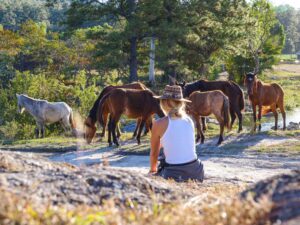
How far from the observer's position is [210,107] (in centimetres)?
1395

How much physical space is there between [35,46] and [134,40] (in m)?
13.1

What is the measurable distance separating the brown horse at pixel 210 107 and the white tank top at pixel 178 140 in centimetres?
762

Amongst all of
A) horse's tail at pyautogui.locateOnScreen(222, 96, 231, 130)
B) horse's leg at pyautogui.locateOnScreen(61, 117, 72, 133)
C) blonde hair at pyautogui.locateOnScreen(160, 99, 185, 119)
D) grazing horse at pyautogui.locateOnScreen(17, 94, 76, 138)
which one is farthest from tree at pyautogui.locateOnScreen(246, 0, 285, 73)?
blonde hair at pyautogui.locateOnScreen(160, 99, 185, 119)

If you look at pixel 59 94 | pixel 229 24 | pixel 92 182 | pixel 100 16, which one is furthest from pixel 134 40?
pixel 92 182

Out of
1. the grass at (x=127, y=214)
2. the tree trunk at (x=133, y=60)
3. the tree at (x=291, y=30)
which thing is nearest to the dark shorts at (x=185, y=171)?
the grass at (x=127, y=214)

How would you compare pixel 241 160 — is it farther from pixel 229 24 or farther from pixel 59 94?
pixel 229 24

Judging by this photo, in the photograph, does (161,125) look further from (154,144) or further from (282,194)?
(282,194)

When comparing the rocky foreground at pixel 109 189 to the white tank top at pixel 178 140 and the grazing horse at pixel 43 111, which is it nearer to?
the white tank top at pixel 178 140

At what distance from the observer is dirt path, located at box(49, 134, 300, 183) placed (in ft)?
32.7

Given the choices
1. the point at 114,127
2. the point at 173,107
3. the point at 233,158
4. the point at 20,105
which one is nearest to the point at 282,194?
the point at 173,107

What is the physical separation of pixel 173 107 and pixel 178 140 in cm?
40

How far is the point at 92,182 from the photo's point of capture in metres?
3.20

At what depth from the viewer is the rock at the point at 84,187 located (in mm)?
2895

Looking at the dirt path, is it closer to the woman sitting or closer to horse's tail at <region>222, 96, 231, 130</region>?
horse's tail at <region>222, 96, 231, 130</region>
